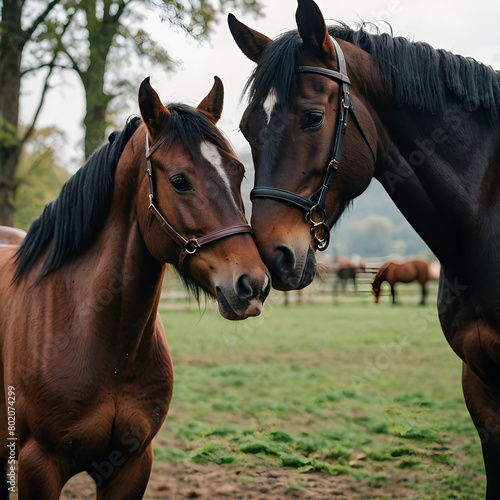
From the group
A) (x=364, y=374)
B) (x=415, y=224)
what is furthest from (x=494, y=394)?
(x=364, y=374)

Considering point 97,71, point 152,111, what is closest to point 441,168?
point 152,111

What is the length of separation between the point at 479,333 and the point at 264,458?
3.30m

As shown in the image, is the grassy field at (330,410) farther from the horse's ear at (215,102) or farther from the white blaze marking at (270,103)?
the horse's ear at (215,102)

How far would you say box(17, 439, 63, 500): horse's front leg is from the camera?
2.39 meters

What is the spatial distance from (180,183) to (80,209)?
0.65 m

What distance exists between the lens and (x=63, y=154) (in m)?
10.6

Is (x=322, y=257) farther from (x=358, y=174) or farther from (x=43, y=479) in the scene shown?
(x=43, y=479)

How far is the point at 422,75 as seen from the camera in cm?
269

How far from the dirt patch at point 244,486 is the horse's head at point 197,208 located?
266 cm

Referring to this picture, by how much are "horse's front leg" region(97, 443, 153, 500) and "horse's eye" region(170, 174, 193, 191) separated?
4.72 feet

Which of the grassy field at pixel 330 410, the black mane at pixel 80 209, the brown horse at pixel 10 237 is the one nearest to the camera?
the black mane at pixel 80 209

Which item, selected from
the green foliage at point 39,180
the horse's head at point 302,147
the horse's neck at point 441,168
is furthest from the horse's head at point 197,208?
the green foliage at point 39,180

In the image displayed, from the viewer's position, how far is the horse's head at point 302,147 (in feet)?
7.89

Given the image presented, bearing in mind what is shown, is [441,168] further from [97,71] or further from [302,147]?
[97,71]
